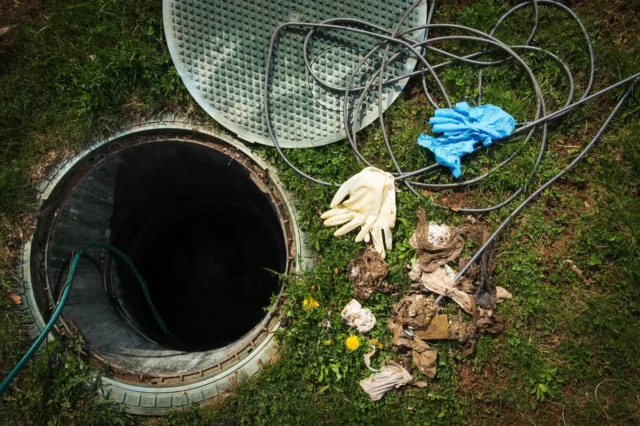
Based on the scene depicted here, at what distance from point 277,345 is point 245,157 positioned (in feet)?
3.91

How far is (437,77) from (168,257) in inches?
114

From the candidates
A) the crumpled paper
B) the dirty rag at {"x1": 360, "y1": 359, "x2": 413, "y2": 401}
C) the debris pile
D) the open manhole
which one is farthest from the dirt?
the dirty rag at {"x1": 360, "y1": 359, "x2": 413, "y2": 401}

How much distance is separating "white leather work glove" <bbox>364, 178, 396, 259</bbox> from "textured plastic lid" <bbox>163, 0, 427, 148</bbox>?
536mm

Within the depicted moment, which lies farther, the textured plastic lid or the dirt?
the textured plastic lid

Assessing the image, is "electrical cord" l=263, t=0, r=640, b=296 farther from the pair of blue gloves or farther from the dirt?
the dirt

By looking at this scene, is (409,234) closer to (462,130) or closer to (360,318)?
(360,318)

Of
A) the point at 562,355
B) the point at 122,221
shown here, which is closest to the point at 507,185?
the point at 562,355

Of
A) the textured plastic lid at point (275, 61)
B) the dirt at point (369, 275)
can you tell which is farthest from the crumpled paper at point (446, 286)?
the textured plastic lid at point (275, 61)

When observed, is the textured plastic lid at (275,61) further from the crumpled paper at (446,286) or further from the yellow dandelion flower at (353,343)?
the yellow dandelion flower at (353,343)

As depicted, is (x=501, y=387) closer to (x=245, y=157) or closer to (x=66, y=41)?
(x=245, y=157)

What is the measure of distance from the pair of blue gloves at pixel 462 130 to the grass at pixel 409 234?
0.11m

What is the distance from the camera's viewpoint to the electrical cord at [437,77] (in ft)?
9.43

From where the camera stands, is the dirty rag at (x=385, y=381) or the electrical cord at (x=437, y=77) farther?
the electrical cord at (x=437, y=77)

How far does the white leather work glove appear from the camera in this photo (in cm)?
285
